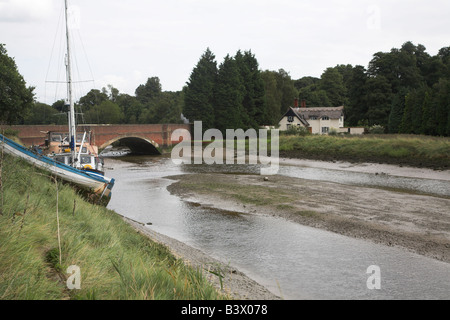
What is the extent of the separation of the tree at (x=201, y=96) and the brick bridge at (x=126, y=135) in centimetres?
307

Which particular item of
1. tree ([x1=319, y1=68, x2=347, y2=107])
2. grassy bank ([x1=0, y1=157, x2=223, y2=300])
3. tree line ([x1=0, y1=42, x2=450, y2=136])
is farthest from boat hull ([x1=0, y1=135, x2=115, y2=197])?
tree ([x1=319, y1=68, x2=347, y2=107])

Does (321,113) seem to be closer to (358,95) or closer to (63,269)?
(358,95)

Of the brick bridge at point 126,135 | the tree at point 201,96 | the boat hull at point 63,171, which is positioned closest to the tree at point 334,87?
the tree at point 201,96

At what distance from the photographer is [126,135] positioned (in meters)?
61.7

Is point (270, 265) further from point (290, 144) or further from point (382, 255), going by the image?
point (290, 144)

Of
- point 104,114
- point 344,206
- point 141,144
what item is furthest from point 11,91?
point 104,114

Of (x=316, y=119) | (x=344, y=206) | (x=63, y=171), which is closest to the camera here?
(x=63, y=171)

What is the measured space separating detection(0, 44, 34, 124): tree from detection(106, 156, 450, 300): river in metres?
29.8

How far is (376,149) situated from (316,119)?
4138cm

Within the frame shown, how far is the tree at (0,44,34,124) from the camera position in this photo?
146 ft

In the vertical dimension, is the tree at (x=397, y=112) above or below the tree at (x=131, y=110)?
below

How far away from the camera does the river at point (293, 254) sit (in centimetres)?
1048

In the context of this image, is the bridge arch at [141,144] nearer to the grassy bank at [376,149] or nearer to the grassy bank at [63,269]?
the grassy bank at [376,149]

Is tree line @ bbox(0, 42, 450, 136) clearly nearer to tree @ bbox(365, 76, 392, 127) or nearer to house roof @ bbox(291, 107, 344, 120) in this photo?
tree @ bbox(365, 76, 392, 127)
